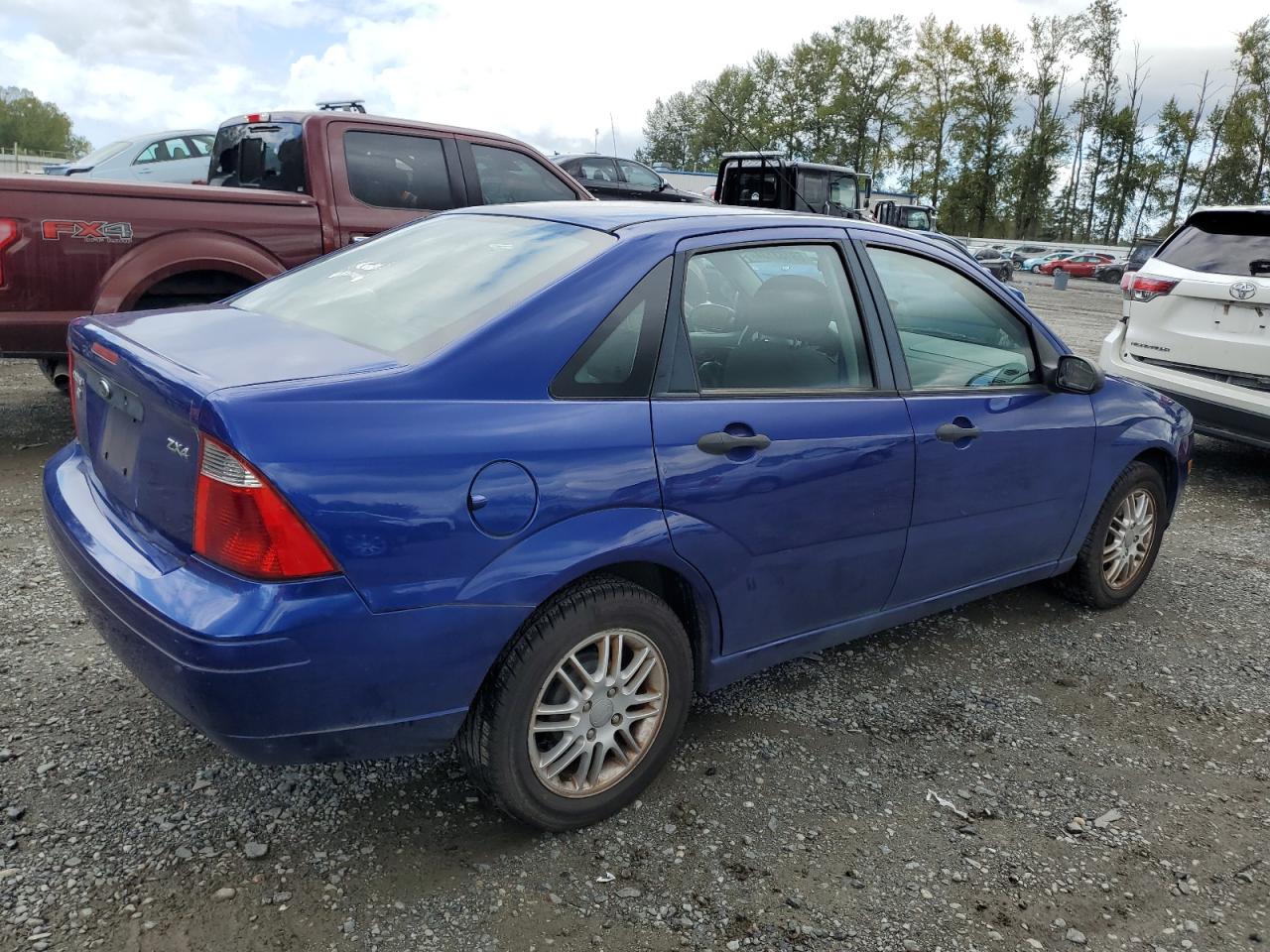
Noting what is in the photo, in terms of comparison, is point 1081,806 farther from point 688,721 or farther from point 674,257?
→ point 674,257

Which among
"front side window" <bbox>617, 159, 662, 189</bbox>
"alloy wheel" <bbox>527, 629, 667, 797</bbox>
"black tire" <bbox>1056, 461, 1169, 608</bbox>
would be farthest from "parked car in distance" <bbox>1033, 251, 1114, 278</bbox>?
"alloy wheel" <bbox>527, 629, 667, 797</bbox>

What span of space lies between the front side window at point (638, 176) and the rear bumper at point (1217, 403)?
11.6 meters

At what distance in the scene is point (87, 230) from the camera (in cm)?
521

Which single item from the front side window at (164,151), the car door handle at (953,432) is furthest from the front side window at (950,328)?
the front side window at (164,151)

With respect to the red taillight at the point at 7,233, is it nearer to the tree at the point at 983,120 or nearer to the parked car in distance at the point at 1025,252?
the parked car in distance at the point at 1025,252

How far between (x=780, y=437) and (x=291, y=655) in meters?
1.42

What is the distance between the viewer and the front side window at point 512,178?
6.91 meters

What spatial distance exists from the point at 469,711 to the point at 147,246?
4035 mm

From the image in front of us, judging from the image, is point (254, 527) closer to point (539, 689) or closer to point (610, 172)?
point (539, 689)

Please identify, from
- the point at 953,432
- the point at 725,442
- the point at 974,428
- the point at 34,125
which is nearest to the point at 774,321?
the point at 725,442

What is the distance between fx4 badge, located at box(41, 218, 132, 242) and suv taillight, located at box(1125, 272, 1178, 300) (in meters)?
6.01

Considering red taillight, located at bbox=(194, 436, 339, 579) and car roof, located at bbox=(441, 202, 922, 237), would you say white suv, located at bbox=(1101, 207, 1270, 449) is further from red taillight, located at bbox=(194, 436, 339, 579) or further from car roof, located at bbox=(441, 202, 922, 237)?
red taillight, located at bbox=(194, 436, 339, 579)

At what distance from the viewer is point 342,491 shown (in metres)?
2.15

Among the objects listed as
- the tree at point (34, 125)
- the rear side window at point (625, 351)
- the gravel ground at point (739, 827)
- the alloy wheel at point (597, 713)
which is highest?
the tree at point (34, 125)
